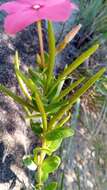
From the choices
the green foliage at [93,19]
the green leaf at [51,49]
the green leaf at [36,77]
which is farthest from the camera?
the green foliage at [93,19]

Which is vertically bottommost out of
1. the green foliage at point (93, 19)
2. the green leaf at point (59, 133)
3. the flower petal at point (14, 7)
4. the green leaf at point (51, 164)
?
the green leaf at point (51, 164)


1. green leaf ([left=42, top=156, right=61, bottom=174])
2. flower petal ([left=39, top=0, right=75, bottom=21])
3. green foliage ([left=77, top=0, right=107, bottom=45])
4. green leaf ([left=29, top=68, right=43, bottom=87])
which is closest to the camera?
flower petal ([left=39, top=0, right=75, bottom=21])

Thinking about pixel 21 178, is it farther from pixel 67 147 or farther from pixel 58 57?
pixel 58 57

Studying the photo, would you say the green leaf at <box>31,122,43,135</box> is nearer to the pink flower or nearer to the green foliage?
the pink flower

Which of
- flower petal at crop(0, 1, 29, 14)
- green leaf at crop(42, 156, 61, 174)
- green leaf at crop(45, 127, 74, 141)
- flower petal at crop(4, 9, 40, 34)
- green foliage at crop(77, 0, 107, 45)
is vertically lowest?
green leaf at crop(42, 156, 61, 174)

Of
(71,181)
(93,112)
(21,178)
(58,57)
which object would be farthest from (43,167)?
(58,57)

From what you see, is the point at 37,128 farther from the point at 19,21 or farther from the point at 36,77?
the point at 19,21

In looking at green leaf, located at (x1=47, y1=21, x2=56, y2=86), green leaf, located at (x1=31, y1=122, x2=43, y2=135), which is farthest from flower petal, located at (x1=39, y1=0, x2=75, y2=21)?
green leaf, located at (x1=31, y1=122, x2=43, y2=135)

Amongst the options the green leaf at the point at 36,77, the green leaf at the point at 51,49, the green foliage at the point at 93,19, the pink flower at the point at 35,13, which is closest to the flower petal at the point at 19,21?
the pink flower at the point at 35,13

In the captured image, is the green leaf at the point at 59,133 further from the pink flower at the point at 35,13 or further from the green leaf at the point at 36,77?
the pink flower at the point at 35,13
